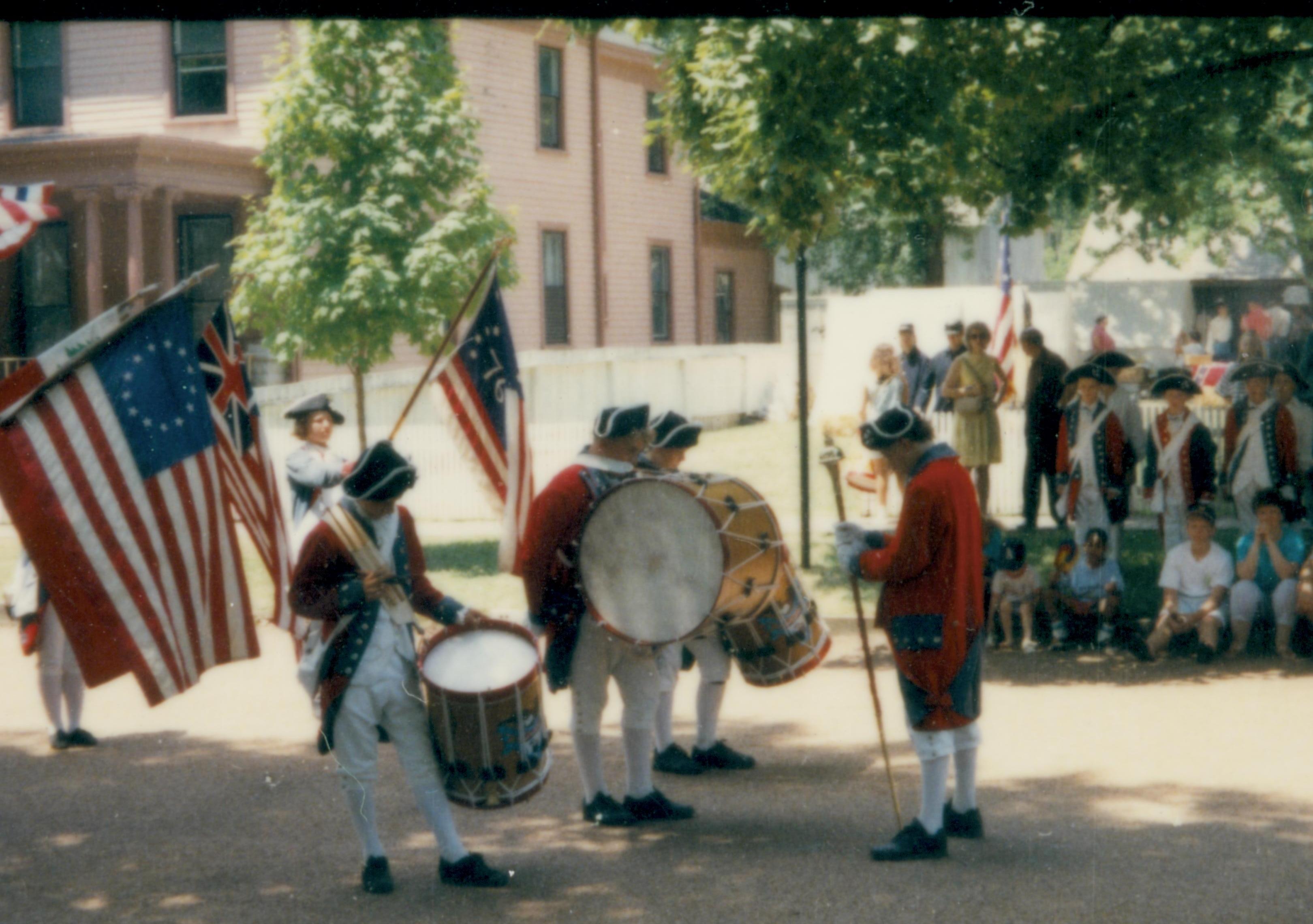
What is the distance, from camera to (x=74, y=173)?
75.0 ft

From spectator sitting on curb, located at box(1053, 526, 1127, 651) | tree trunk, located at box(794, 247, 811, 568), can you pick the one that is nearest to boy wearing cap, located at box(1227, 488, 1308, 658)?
spectator sitting on curb, located at box(1053, 526, 1127, 651)

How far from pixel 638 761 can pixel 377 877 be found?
1333 mm

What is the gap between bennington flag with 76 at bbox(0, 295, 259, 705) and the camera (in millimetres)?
5598

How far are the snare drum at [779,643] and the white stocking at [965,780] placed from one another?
1096 millimetres

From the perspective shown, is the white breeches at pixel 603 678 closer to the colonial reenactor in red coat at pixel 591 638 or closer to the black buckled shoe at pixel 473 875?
the colonial reenactor in red coat at pixel 591 638

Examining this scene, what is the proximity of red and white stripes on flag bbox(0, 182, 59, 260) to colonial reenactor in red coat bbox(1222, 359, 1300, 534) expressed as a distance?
815 centimetres

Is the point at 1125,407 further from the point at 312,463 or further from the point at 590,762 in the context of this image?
the point at 590,762

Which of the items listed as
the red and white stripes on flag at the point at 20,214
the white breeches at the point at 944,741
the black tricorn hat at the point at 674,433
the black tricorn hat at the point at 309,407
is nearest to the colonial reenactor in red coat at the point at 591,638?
the black tricorn hat at the point at 674,433

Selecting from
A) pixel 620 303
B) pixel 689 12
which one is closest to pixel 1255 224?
pixel 620 303

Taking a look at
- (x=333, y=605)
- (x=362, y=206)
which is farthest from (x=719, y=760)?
(x=362, y=206)

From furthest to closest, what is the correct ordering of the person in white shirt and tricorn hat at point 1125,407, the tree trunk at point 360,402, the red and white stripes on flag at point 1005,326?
the red and white stripes on flag at point 1005,326 → the tree trunk at point 360,402 → the person in white shirt and tricorn hat at point 1125,407

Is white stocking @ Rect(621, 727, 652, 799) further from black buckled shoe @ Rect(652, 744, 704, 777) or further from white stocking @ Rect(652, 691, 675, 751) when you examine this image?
white stocking @ Rect(652, 691, 675, 751)

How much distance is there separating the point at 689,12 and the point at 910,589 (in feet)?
8.55

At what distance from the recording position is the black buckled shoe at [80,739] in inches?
344
